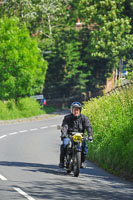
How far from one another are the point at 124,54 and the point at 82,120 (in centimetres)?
3002

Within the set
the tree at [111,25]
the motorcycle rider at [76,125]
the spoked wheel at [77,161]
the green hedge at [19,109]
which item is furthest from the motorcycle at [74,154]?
the green hedge at [19,109]

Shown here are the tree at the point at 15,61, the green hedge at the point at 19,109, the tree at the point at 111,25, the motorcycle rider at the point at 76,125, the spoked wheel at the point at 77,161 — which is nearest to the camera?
the spoked wheel at the point at 77,161

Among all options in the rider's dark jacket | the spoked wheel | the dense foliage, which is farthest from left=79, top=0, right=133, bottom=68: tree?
the spoked wheel

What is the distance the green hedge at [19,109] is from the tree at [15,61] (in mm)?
788

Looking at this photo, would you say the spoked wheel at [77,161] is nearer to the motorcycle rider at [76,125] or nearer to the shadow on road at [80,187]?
the shadow on road at [80,187]

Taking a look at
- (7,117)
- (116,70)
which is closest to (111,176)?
(7,117)

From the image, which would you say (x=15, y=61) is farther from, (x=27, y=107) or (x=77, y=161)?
(x=77, y=161)

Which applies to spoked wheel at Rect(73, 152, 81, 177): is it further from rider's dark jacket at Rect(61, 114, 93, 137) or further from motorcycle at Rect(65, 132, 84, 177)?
rider's dark jacket at Rect(61, 114, 93, 137)

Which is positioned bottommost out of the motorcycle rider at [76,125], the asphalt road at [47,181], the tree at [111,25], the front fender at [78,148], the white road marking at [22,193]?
the asphalt road at [47,181]

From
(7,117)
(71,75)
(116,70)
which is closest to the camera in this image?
(7,117)

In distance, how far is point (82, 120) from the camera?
13.5m

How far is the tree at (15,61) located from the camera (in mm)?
42500

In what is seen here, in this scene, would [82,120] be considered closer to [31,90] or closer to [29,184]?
[29,184]

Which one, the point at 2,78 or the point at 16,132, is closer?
the point at 16,132
